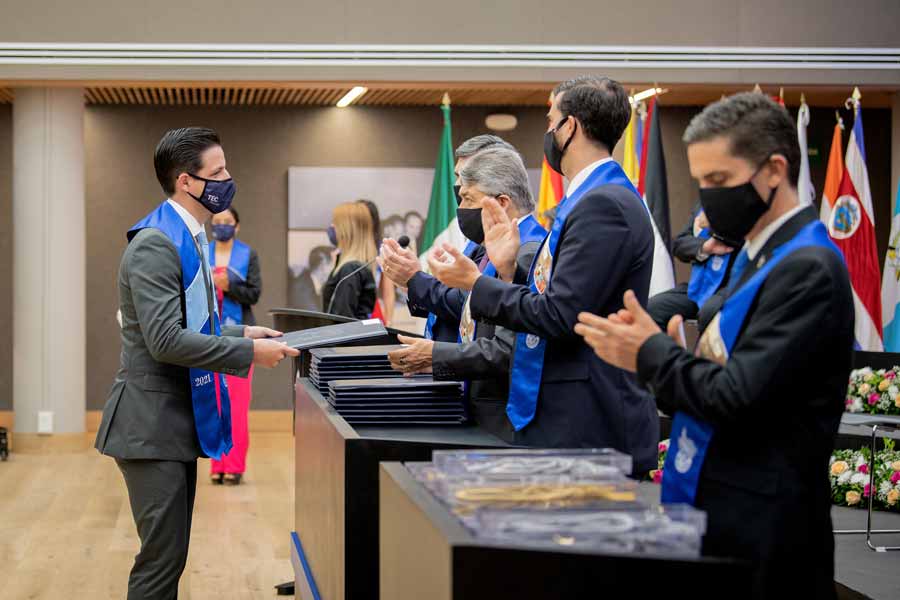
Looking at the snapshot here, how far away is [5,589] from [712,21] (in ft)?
20.2

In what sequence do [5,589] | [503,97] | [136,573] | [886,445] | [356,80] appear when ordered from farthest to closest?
[503,97] < [356,80] < [886,445] < [5,589] < [136,573]

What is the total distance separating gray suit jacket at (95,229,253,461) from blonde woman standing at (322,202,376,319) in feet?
9.57

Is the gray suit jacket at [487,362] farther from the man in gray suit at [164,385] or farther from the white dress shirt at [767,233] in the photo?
the white dress shirt at [767,233]

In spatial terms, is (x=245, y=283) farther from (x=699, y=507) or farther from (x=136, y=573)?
(x=699, y=507)

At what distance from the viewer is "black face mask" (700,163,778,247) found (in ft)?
5.80

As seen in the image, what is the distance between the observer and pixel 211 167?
3.20 m

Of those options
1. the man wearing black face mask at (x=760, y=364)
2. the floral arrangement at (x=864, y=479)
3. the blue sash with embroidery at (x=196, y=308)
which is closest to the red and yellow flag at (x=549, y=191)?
the floral arrangement at (x=864, y=479)

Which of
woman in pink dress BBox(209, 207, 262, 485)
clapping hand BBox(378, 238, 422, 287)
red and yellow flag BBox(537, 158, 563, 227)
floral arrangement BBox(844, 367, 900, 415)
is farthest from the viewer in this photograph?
red and yellow flag BBox(537, 158, 563, 227)

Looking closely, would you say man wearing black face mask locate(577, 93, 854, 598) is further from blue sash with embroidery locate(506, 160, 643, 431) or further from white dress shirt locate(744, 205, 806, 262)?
blue sash with embroidery locate(506, 160, 643, 431)

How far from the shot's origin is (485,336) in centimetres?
293

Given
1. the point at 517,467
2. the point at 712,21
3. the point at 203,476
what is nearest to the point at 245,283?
the point at 203,476

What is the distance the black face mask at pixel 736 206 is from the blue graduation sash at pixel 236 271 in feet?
18.1

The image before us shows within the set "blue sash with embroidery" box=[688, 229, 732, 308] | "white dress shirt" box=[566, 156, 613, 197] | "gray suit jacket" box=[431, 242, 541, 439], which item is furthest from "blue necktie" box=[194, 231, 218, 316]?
"blue sash with embroidery" box=[688, 229, 732, 308]

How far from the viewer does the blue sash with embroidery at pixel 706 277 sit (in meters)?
5.78
